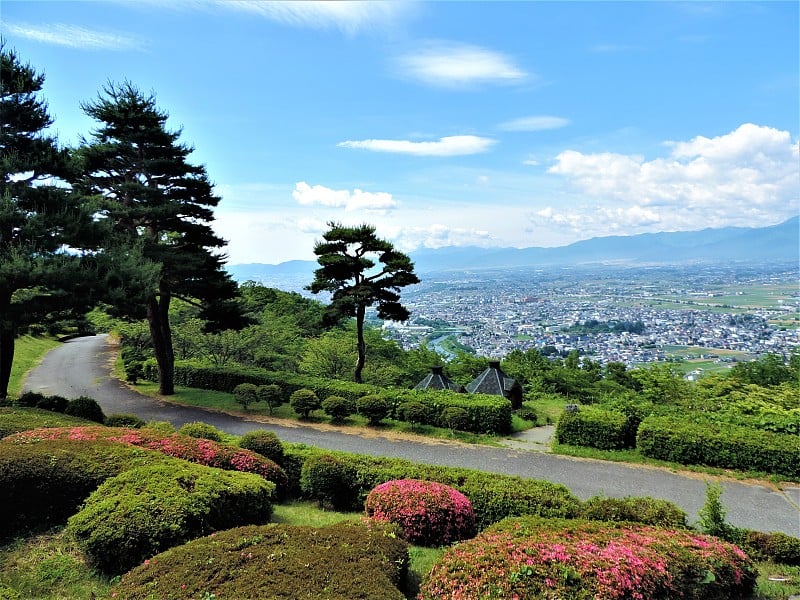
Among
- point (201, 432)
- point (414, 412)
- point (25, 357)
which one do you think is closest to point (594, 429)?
point (414, 412)

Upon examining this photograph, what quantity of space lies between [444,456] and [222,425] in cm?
652

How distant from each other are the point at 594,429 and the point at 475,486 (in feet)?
19.3

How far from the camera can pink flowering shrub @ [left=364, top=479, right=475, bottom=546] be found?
5688mm

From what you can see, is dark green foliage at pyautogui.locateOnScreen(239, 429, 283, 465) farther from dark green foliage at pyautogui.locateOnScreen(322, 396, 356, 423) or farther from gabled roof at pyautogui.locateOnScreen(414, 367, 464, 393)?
gabled roof at pyautogui.locateOnScreen(414, 367, 464, 393)

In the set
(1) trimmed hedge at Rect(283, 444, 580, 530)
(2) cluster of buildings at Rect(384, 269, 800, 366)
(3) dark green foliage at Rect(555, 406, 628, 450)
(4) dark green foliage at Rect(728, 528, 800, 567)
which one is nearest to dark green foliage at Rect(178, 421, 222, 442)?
(1) trimmed hedge at Rect(283, 444, 580, 530)

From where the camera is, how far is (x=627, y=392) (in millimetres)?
17016

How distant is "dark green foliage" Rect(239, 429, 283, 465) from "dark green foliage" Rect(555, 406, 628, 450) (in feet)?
23.3

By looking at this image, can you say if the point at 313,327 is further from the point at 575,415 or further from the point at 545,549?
the point at 545,549

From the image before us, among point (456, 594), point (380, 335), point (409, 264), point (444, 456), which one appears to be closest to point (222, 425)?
point (444, 456)

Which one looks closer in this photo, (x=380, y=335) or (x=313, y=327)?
(x=380, y=335)

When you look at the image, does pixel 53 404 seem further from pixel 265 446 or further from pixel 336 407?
pixel 336 407

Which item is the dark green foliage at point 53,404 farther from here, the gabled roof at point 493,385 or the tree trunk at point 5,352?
the gabled roof at point 493,385

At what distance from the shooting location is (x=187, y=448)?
7.16 m

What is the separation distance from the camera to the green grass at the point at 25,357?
18.5 meters
